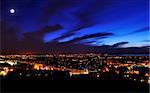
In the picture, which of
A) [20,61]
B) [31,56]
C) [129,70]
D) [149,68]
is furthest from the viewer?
[31,56]

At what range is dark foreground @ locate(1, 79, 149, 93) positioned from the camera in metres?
3.23

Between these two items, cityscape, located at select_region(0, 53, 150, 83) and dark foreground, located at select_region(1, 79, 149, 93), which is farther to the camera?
cityscape, located at select_region(0, 53, 150, 83)

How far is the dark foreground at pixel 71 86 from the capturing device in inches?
127

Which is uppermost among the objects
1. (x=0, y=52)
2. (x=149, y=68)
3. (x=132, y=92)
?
(x=0, y=52)

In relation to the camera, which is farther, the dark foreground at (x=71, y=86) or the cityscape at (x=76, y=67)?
the cityscape at (x=76, y=67)

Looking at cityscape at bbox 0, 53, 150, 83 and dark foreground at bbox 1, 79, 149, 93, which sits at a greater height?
cityscape at bbox 0, 53, 150, 83

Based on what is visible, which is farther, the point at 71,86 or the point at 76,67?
the point at 76,67

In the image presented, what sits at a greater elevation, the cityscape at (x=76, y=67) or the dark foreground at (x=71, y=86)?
the cityscape at (x=76, y=67)

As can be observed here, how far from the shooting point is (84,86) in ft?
11.1

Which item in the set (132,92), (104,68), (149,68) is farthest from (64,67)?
(132,92)

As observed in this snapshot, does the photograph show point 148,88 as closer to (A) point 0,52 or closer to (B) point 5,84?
(B) point 5,84

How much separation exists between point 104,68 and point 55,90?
1927 millimetres

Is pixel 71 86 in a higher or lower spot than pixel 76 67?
lower

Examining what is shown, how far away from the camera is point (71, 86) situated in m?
3.32
